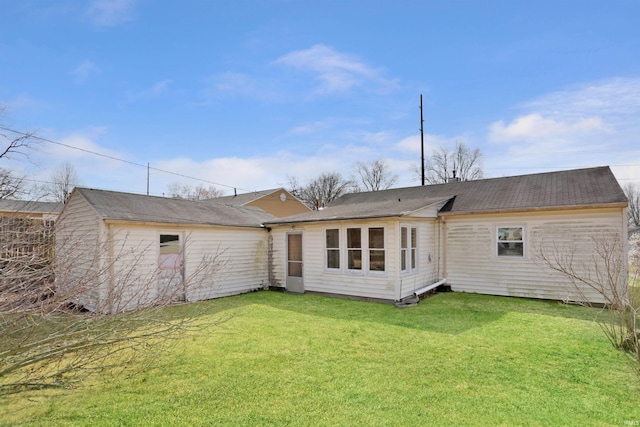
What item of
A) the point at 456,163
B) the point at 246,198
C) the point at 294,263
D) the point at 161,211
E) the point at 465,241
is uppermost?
the point at 456,163

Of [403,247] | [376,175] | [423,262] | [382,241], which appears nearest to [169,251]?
[382,241]

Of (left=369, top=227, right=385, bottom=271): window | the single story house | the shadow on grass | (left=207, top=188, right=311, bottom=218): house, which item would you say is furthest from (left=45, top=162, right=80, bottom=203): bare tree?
(left=369, top=227, right=385, bottom=271): window

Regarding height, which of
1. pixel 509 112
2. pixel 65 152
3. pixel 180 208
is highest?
pixel 509 112

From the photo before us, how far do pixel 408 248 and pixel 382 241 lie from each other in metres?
0.86

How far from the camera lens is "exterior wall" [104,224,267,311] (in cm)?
891

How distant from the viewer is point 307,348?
5562mm

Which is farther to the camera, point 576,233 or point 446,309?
point 576,233

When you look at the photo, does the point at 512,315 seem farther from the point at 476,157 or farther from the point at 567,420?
the point at 476,157

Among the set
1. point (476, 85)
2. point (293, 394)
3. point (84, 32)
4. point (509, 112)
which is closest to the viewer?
point (293, 394)

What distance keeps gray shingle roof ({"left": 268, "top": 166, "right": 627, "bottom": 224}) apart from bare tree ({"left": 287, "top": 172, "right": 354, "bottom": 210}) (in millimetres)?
27644

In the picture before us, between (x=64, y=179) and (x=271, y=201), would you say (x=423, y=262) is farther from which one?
(x=64, y=179)

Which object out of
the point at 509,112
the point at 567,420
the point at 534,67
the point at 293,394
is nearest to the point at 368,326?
the point at 293,394

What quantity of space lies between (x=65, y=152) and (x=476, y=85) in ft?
66.4

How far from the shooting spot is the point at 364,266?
9.79 meters
